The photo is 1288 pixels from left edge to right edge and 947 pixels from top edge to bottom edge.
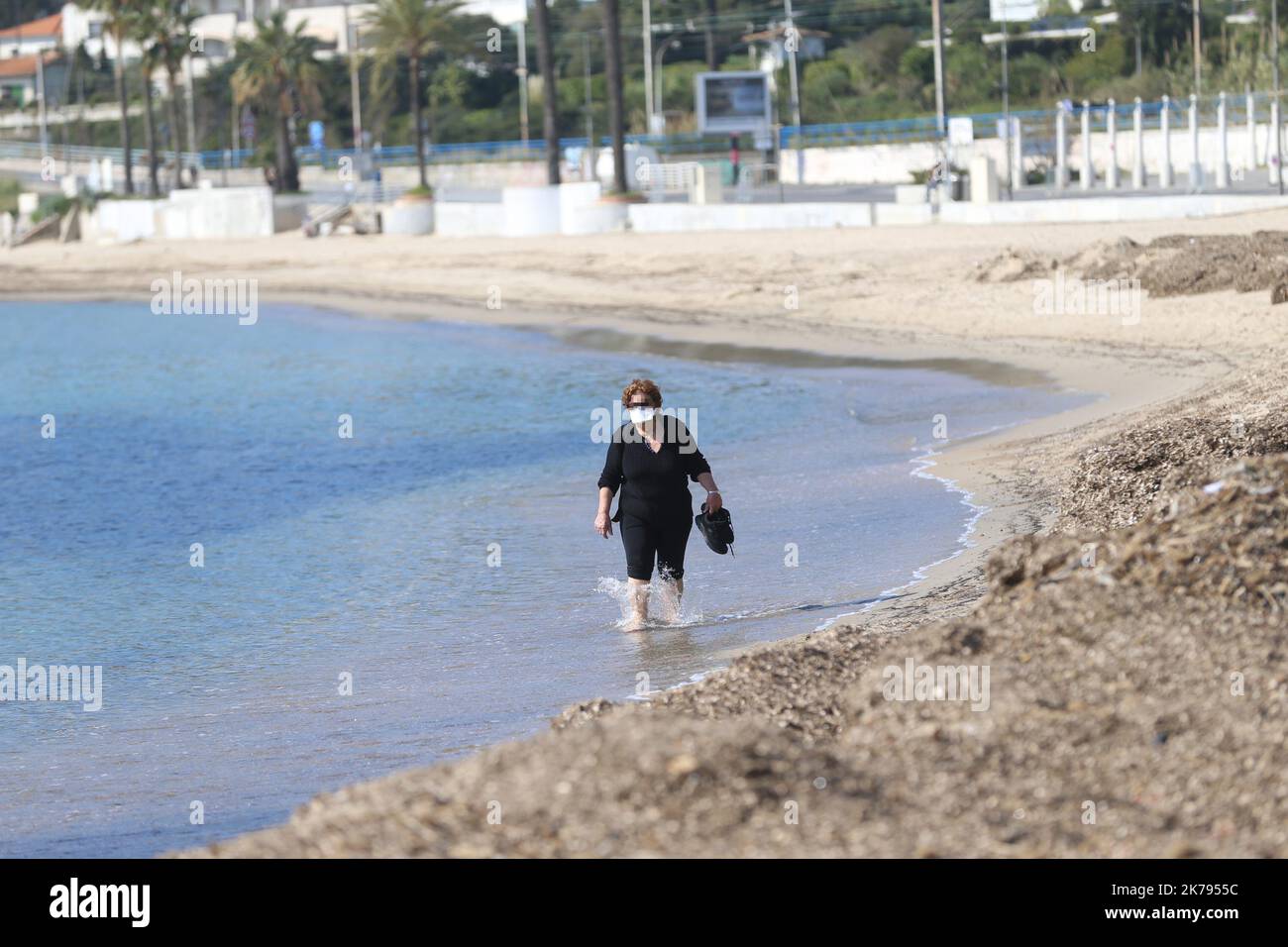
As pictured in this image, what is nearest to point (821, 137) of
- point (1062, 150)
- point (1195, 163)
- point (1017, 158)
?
point (1017, 158)

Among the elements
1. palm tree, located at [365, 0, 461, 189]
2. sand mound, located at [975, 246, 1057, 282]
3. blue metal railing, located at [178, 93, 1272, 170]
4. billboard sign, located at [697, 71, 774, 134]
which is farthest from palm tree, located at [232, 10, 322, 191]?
sand mound, located at [975, 246, 1057, 282]

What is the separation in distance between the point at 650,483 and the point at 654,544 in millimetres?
387

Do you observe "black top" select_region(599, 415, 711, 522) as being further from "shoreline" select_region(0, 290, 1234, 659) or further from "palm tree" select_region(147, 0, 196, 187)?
"palm tree" select_region(147, 0, 196, 187)

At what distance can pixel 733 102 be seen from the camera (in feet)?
154

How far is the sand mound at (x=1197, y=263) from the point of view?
73.3ft

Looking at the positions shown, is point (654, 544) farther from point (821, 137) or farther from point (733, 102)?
point (821, 137)

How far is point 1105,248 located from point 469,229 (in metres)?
21.8

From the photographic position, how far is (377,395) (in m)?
25.2

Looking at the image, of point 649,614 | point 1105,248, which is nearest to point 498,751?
point 649,614

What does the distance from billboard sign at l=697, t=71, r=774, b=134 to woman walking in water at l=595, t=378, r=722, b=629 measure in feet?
123

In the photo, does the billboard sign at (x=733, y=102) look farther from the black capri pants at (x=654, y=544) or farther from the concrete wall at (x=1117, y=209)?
the black capri pants at (x=654, y=544)

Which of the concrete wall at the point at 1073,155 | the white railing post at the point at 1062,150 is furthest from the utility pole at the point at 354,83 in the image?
the white railing post at the point at 1062,150

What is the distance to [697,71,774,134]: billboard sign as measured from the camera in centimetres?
4638
